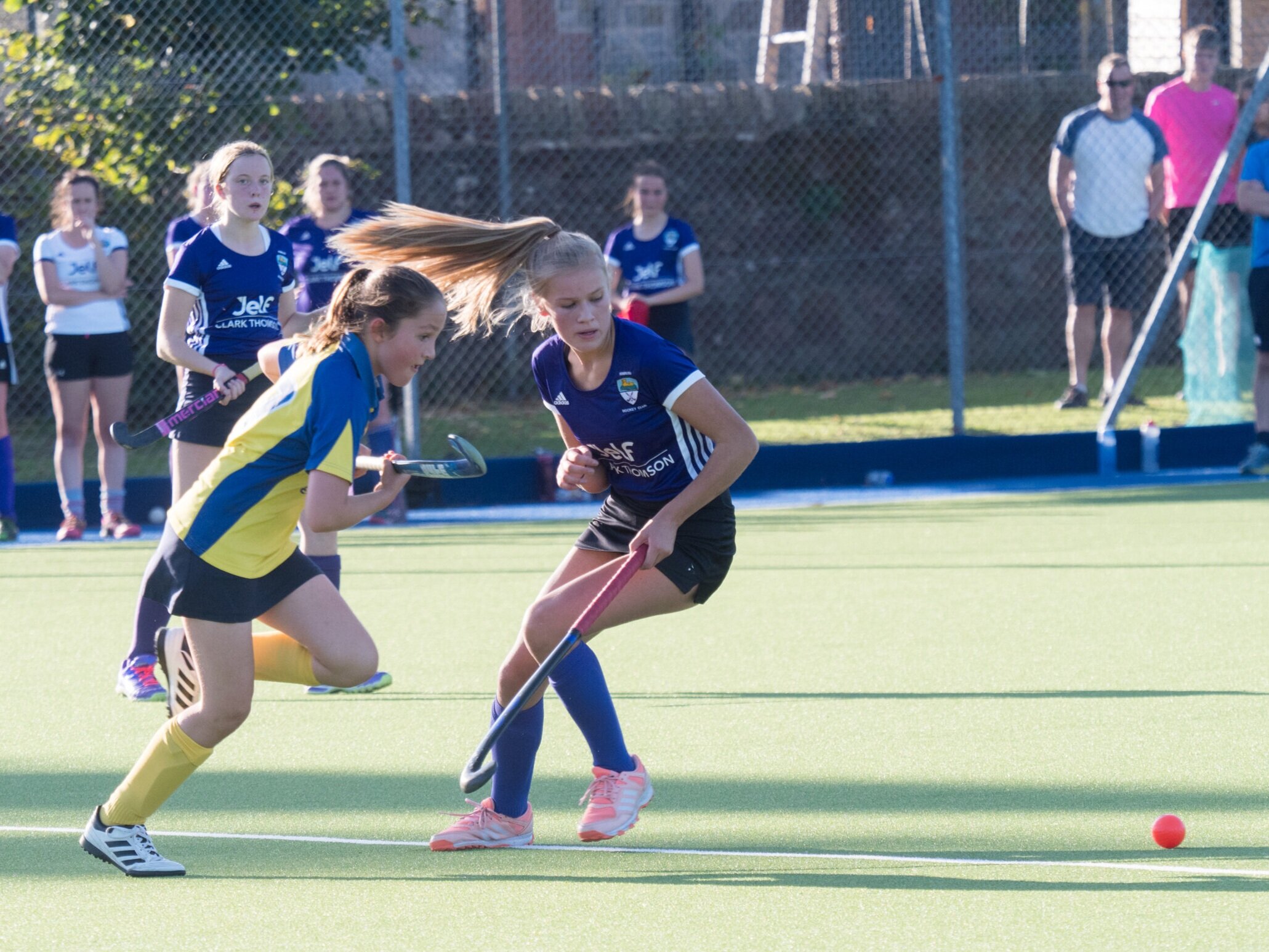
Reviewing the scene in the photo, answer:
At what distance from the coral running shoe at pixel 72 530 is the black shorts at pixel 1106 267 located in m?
5.83

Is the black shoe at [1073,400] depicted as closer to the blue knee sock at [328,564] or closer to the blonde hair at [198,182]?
the blonde hair at [198,182]

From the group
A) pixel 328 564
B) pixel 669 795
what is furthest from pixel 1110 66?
pixel 669 795

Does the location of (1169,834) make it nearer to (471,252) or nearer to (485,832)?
(485,832)

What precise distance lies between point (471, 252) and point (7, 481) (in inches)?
227

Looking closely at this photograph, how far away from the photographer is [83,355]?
30.2 ft

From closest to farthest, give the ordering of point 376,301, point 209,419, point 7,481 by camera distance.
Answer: point 376,301, point 209,419, point 7,481

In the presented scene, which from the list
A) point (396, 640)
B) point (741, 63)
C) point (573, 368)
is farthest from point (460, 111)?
point (573, 368)

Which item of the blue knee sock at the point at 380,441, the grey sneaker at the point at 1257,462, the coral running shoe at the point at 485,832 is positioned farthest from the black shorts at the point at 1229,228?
the coral running shoe at the point at 485,832

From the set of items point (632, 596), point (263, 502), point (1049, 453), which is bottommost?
point (1049, 453)

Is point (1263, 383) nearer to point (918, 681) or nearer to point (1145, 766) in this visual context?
point (918, 681)

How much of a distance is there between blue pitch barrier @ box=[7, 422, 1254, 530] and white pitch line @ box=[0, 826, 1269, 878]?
6.36 m

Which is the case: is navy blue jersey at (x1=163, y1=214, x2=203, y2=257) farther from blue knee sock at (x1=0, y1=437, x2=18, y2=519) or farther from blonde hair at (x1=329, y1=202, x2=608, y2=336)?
blonde hair at (x1=329, y1=202, x2=608, y2=336)

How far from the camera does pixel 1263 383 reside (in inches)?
393

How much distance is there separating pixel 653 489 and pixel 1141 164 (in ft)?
24.2
